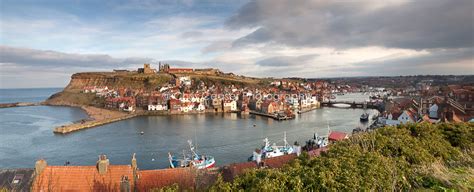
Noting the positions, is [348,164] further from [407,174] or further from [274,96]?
[274,96]

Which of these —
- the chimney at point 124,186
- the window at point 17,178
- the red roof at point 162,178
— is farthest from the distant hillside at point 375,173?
the window at point 17,178

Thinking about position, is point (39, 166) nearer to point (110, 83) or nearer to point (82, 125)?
point (82, 125)

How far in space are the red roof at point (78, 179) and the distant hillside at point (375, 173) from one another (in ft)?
17.0

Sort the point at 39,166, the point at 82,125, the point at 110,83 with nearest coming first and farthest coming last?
the point at 39,166, the point at 82,125, the point at 110,83

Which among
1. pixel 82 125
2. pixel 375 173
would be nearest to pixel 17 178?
pixel 375 173

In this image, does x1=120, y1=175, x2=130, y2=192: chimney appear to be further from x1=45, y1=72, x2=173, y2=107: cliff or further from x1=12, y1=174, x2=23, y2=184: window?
x1=45, y1=72, x2=173, y2=107: cliff

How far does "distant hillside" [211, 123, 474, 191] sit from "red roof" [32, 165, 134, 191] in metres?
5.19

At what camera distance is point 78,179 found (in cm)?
921

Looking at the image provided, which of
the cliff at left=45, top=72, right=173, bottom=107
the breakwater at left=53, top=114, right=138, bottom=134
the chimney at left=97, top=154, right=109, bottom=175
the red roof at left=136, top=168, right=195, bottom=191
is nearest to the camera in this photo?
the chimney at left=97, top=154, right=109, bottom=175

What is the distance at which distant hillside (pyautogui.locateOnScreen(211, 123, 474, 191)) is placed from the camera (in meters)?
5.11

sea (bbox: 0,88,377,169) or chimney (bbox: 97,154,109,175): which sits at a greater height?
chimney (bbox: 97,154,109,175)

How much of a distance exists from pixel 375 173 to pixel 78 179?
788 centimetres

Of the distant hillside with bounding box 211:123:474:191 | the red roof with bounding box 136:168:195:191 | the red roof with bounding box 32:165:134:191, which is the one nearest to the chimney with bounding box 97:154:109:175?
the red roof with bounding box 32:165:134:191

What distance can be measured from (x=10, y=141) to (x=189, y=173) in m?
24.5
